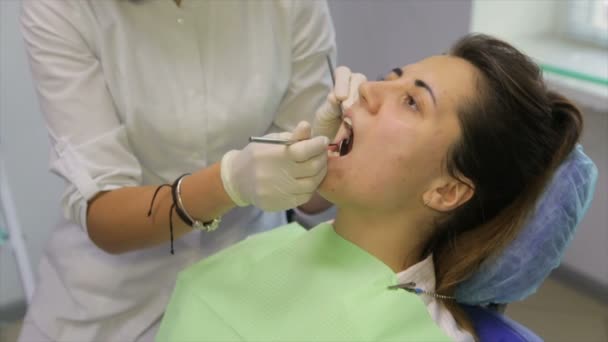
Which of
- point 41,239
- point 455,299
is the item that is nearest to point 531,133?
point 455,299

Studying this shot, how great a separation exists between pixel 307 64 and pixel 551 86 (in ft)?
2.80

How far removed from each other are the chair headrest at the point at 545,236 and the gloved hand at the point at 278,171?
14.5 inches

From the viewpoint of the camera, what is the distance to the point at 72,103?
4.19 ft

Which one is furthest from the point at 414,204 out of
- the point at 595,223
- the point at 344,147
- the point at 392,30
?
the point at 392,30

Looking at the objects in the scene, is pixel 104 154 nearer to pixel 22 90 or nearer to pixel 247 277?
pixel 247 277

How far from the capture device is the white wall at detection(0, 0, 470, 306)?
2045 millimetres

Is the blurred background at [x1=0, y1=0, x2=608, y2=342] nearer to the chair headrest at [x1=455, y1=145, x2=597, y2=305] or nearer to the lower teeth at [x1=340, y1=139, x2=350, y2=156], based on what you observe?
the chair headrest at [x1=455, y1=145, x2=597, y2=305]

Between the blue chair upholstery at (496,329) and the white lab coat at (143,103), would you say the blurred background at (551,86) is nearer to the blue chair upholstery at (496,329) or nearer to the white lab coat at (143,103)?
the white lab coat at (143,103)

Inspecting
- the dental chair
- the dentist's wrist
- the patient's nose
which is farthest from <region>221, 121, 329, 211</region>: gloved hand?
the dental chair

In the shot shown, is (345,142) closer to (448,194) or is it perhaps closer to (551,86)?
(448,194)

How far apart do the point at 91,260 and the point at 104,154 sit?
27 cm

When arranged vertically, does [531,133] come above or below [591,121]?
above

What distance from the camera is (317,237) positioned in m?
1.29

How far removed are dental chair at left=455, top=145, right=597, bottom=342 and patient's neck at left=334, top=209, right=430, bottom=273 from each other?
12cm
